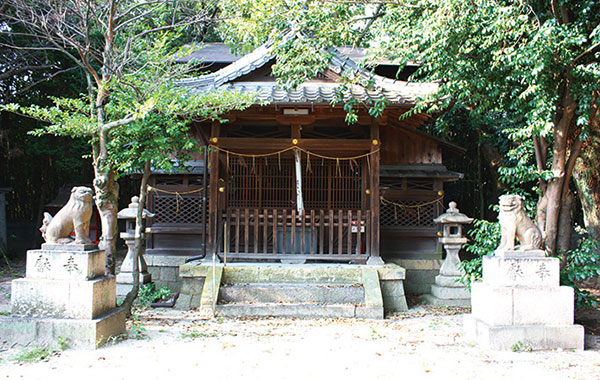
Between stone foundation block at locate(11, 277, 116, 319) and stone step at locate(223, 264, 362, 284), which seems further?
stone step at locate(223, 264, 362, 284)

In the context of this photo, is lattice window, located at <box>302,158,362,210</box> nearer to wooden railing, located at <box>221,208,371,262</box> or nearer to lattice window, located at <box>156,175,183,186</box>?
wooden railing, located at <box>221,208,371,262</box>

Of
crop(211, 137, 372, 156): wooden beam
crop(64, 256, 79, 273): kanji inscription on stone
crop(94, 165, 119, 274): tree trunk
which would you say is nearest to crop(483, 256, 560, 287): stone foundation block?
crop(211, 137, 372, 156): wooden beam

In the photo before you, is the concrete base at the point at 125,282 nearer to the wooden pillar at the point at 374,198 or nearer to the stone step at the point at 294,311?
the stone step at the point at 294,311

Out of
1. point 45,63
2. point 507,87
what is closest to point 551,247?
point 507,87

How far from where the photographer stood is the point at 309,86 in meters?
9.39

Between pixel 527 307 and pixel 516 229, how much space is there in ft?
3.25

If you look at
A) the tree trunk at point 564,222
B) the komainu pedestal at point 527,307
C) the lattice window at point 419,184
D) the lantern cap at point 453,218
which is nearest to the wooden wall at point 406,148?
the lattice window at point 419,184

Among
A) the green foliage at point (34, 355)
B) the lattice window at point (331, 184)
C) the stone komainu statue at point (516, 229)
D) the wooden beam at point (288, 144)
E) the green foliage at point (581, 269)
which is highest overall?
the wooden beam at point (288, 144)

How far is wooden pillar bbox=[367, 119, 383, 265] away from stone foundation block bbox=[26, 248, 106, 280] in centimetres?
524

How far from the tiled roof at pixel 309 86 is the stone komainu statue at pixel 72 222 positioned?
3680 mm

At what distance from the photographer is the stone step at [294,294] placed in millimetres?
7863

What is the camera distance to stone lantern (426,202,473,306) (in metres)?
8.80

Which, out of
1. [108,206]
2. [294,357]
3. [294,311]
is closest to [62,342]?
[108,206]

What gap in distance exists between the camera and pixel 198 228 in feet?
34.2
